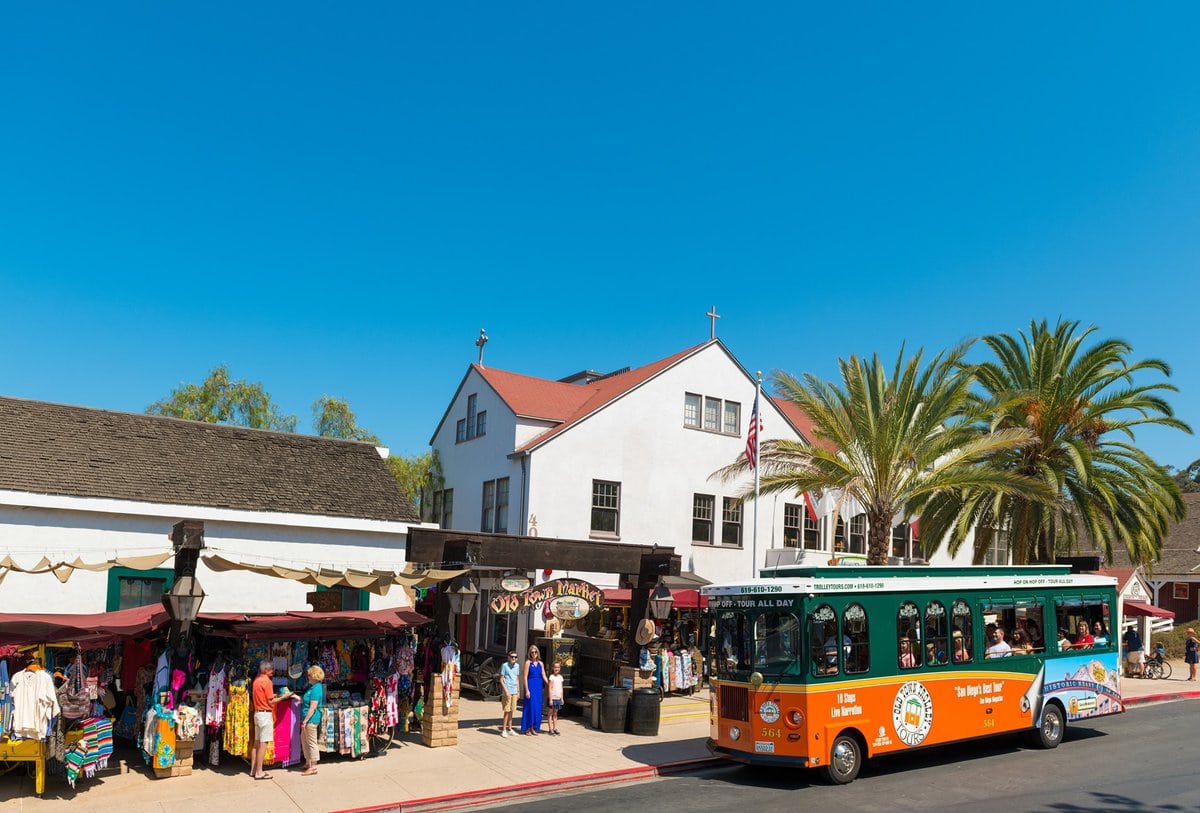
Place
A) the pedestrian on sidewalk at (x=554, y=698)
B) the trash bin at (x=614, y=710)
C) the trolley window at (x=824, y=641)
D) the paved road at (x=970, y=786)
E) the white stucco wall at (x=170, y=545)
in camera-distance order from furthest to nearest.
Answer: the white stucco wall at (x=170, y=545)
the trash bin at (x=614, y=710)
the pedestrian on sidewalk at (x=554, y=698)
the trolley window at (x=824, y=641)
the paved road at (x=970, y=786)

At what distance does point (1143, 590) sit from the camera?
31.7 metres

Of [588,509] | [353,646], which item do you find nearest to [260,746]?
[353,646]

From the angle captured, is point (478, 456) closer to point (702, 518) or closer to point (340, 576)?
point (702, 518)

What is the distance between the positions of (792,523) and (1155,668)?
39.5 ft

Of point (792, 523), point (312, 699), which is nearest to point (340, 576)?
point (312, 699)

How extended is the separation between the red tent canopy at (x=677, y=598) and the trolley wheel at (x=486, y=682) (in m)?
3.75

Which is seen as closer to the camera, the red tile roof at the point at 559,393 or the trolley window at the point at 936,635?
the trolley window at the point at 936,635

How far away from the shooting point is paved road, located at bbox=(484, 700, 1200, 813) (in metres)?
12.3

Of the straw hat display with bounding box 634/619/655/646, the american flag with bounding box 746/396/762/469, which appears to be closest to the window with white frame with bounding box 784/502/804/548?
the american flag with bounding box 746/396/762/469

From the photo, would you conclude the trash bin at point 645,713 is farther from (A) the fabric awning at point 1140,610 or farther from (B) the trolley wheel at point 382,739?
(A) the fabric awning at point 1140,610

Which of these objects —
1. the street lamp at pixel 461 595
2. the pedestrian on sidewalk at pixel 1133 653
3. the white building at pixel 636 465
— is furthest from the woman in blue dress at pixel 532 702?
the pedestrian on sidewalk at pixel 1133 653

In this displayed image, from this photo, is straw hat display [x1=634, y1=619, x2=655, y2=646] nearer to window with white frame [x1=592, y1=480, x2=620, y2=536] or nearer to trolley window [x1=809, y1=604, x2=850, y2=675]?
trolley window [x1=809, y1=604, x2=850, y2=675]

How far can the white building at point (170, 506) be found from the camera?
18172mm

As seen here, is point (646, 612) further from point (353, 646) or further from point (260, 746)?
Result: point (260, 746)
